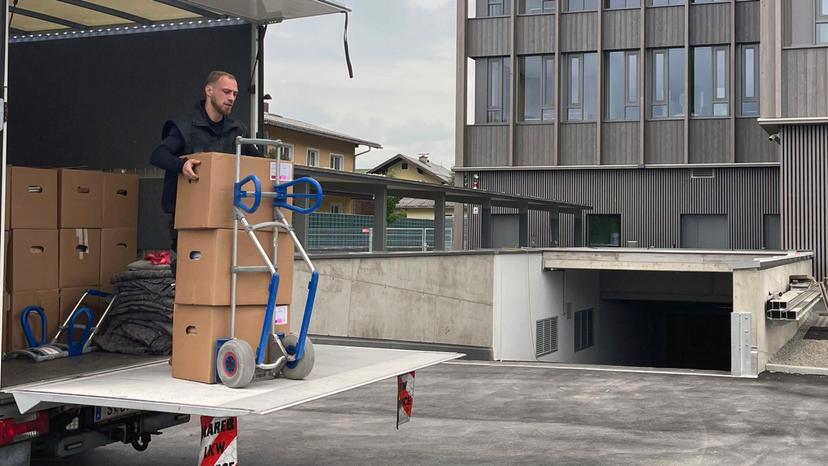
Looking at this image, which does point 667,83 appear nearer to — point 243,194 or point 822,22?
point 822,22

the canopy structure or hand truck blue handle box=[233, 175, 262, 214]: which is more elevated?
the canopy structure

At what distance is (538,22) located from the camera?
3081cm

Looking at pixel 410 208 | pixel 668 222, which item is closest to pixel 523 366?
pixel 668 222

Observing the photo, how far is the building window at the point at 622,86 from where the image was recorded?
2977 cm

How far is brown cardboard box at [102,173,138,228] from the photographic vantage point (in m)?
7.20

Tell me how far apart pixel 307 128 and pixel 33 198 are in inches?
1590

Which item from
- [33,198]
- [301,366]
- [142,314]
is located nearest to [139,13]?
[33,198]

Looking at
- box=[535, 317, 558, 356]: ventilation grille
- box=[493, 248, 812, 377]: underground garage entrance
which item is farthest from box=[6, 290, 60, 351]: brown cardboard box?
box=[535, 317, 558, 356]: ventilation grille

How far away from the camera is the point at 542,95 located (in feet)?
101

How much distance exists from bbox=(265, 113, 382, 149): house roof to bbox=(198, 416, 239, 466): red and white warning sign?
37133mm

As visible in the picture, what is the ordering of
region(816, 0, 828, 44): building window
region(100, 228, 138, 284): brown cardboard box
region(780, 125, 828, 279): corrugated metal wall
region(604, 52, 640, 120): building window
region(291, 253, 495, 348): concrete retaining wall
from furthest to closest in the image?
region(604, 52, 640, 120): building window, region(780, 125, 828, 279): corrugated metal wall, region(816, 0, 828, 44): building window, region(291, 253, 495, 348): concrete retaining wall, region(100, 228, 138, 284): brown cardboard box

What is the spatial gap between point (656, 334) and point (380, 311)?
19780 millimetres

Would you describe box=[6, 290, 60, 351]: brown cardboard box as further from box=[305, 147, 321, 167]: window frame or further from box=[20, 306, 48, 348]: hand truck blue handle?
box=[305, 147, 321, 167]: window frame

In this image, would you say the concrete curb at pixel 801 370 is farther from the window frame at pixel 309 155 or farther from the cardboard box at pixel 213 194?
the window frame at pixel 309 155
